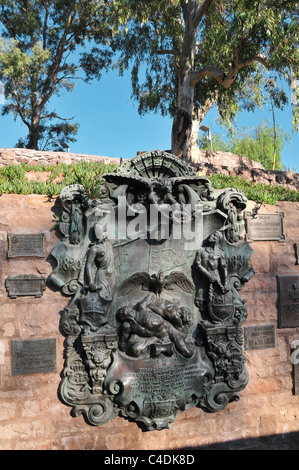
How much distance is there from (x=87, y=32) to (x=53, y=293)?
15.8m

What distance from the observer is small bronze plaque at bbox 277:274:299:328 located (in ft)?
15.5

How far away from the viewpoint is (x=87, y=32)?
16391 millimetres

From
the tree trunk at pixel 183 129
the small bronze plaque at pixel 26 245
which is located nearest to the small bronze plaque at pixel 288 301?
the small bronze plaque at pixel 26 245

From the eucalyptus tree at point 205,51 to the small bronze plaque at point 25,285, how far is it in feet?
21.7

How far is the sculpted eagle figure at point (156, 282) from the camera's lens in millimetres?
4004

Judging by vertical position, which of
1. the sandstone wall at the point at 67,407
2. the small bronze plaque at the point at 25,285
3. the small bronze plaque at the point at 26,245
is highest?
the small bronze plaque at the point at 26,245

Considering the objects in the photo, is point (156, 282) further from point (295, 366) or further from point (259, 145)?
point (259, 145)

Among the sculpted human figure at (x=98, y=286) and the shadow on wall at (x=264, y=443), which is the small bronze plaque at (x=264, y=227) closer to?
the sculpted human figure at (x=98, y=286)

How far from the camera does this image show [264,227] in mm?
4684

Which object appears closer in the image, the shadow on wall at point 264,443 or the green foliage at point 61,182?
the green foliage at point 61,182

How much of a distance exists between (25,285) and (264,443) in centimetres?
343

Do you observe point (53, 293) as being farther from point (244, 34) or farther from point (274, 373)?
point (244, 34)

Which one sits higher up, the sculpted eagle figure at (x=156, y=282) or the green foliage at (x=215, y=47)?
the green foliage at (x=215, y=47)

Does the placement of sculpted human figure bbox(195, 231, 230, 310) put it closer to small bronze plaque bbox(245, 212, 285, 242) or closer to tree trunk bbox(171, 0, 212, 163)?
small bronze plaque bbox(245, 212, 285, 242)
